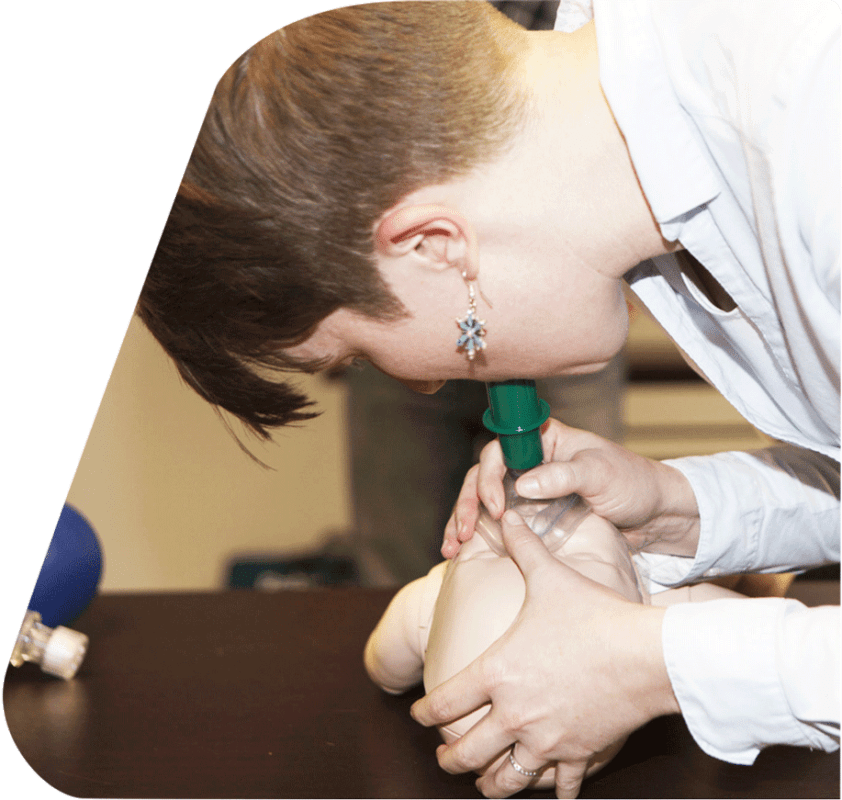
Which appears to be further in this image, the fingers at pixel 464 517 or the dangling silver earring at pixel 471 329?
the fingers at pixel 464 517

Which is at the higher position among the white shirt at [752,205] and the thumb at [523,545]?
the white shirt at [752,205]

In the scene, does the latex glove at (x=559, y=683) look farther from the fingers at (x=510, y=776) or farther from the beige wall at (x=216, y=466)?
the beige wall at (x=216, y=466)

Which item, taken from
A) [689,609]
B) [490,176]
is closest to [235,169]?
[490,176]

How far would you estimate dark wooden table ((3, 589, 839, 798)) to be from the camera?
554 millimetres

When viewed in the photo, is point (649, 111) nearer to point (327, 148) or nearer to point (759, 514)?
point (327, 148)

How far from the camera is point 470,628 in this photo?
55 cm

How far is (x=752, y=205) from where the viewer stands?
0.48m

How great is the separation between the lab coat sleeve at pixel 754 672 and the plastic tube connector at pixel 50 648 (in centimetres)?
40

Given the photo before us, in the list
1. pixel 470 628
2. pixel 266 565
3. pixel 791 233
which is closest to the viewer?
pixel 791 233

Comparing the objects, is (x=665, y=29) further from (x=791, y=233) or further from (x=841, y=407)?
(x=841, y=407)

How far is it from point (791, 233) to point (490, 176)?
0.15m

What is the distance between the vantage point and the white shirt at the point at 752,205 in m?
0.43

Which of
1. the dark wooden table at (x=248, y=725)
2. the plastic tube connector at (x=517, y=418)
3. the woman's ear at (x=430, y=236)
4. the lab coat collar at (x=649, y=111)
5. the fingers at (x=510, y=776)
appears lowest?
the dark wooden table at (x=248, y=725)

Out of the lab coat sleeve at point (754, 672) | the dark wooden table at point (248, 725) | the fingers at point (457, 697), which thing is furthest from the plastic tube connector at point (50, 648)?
the lab coat sleeve at point (754, 672)
